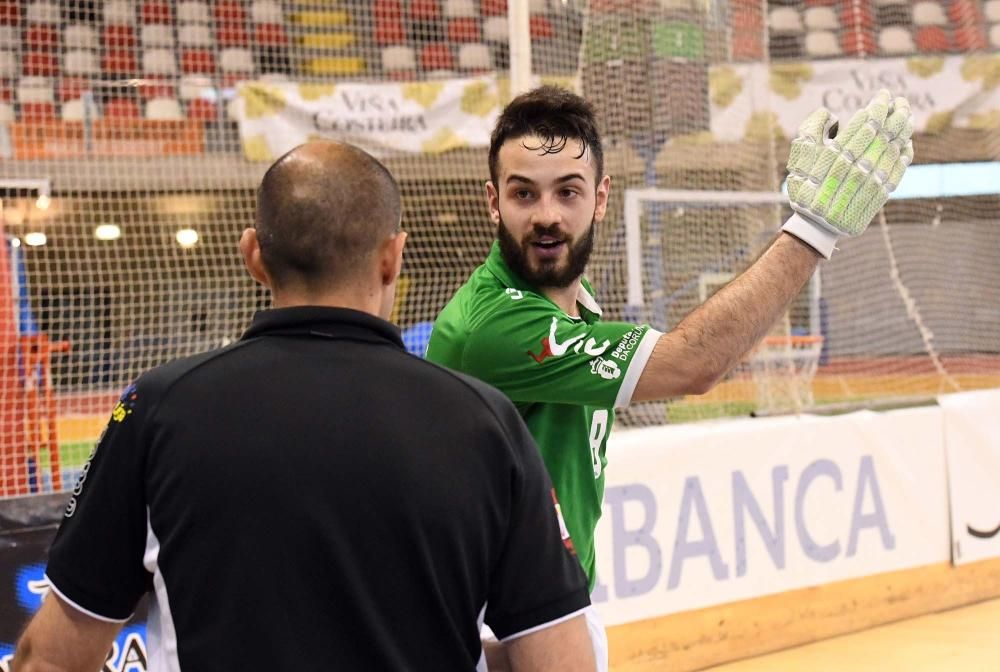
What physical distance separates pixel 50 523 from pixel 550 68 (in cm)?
423

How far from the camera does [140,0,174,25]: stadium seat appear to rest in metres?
11.0

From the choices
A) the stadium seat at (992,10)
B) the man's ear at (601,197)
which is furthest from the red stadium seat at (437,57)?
the man's ear at (601,197)

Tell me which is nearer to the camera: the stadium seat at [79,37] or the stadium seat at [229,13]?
the stadium seat at [79,37]

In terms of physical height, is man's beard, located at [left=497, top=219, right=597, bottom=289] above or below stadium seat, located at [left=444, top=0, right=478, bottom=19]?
below

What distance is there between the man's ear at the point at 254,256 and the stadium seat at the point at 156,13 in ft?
33.1

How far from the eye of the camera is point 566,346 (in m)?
2.22

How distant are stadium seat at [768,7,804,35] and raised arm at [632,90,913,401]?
32.8 feet

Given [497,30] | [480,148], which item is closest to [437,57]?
[480,148]

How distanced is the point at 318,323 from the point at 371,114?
862 cm

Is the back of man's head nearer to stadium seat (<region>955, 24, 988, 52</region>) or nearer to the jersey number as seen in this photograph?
the jersey number

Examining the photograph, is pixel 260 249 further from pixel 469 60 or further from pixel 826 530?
pixel 469 60

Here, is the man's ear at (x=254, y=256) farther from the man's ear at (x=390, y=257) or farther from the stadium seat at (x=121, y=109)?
the stadium seat at (x=121, y=109)

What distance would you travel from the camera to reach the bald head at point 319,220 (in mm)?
1502

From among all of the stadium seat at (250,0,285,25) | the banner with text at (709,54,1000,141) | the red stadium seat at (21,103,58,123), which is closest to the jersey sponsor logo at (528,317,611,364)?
the banner with text at (709,54,1000,141)
